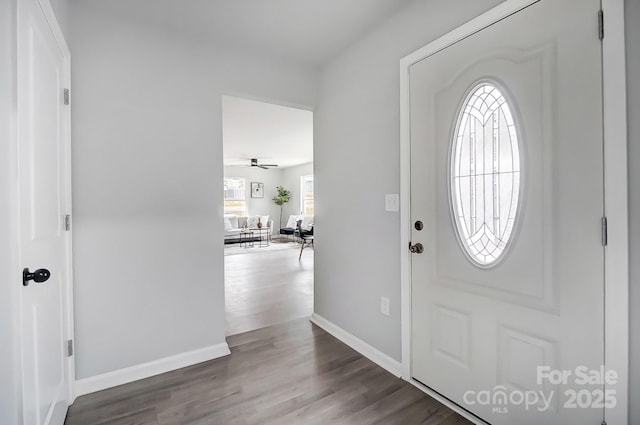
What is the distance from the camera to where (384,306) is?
218 cm

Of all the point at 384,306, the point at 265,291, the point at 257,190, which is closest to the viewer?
the point at 384,306

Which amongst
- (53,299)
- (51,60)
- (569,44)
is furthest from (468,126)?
(53,299)

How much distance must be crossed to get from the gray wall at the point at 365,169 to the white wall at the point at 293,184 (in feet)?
23.5

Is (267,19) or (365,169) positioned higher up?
(267,19)

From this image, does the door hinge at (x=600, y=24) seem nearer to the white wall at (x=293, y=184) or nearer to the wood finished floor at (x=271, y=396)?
the wood finished floor at (x=271, y=396)

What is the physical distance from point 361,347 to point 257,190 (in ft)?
28.8

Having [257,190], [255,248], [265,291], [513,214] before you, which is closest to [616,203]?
[513,214]

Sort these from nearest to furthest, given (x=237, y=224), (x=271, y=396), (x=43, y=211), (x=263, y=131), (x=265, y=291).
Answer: (x=43, y=211), (x=271, y=396), (x=265, y=291), (x=263, y=131), (x=237, y=224)

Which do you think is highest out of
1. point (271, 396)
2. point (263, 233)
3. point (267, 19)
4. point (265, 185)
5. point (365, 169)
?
point (267, 19)

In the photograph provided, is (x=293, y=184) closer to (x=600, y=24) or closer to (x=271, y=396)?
(x=271, y=396)

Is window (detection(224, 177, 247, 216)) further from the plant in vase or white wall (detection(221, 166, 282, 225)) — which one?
the plant in vase

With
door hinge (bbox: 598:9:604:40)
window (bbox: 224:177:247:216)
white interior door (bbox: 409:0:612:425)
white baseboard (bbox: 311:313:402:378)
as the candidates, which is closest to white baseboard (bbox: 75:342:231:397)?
white baseboard (bbox: 311:313:402:378)

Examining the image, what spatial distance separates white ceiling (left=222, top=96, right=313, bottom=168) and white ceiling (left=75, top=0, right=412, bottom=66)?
4.06ft

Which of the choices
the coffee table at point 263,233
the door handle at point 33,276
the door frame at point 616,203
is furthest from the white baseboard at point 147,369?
the coffee table at point 263,233
